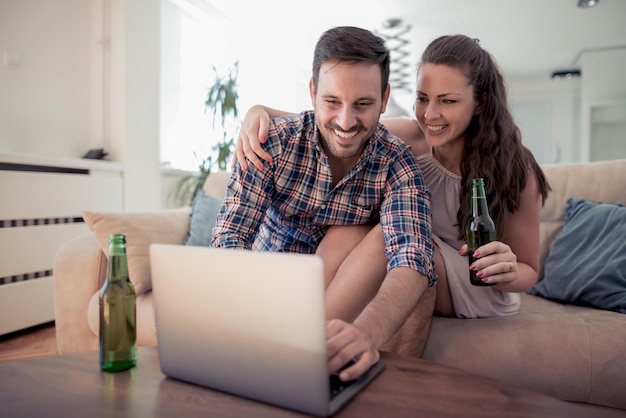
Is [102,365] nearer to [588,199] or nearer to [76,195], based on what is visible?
[588,199]

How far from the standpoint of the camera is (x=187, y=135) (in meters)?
4.55

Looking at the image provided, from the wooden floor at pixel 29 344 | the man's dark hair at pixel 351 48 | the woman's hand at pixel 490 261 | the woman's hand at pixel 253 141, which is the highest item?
the man's dark hair at pixel 351 48

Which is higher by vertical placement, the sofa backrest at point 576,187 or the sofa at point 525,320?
the sofa backrest at point 576,187

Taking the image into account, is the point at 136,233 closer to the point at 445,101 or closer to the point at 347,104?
the point at 347,104

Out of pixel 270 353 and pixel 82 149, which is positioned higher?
pixel 82 149

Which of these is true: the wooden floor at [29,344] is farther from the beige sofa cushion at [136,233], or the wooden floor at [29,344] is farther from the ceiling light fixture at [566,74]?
the ceiling light fixture at [566,74]

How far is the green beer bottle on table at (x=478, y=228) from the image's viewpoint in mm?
1096

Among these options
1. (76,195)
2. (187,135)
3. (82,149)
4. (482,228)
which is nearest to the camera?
(482,228)

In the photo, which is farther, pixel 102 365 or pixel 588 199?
pixel 588 199

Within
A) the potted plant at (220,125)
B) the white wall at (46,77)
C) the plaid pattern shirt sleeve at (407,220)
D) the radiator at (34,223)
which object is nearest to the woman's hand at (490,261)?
the plaid pattern shirt sleeve at (407,220)

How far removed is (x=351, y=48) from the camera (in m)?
1.28

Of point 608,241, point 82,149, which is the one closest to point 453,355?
point 608,241

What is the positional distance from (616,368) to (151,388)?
1.17 metres

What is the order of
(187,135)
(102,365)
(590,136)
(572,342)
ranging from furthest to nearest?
1. (590,136)
2. (187,135)
3. (572,342)
4. (102,365)
